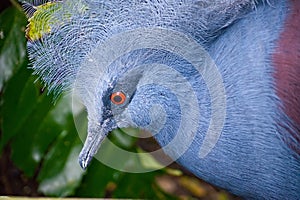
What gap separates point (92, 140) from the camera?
2162 millimetres

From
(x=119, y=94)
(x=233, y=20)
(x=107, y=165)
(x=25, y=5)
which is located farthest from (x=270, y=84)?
(x=107, y=165)

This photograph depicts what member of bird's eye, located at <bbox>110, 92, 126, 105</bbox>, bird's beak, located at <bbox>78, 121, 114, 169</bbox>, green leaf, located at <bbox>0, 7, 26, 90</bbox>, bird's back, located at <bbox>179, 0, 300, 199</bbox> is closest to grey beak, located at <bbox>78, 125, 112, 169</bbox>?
bird's beak, located at <bbox>78, 121, 114, 169</bbox>

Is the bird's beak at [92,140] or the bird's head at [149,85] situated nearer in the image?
the bird's head at [149,85]

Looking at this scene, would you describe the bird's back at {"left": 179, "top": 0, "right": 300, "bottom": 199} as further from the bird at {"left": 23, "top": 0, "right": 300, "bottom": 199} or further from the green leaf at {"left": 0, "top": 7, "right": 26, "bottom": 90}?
the green leaf at {"left": 0, "top": 7, "right": 26, "bottom": 90}

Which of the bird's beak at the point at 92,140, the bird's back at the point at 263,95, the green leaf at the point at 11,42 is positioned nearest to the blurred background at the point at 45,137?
the green leaf at the point at 11,42

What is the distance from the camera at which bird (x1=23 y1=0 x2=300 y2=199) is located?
2014 mm

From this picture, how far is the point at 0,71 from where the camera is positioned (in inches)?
112

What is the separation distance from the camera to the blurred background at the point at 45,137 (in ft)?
9.20

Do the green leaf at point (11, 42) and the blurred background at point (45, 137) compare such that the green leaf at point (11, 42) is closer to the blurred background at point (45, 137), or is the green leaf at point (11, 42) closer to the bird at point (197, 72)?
the blurred background at point (45, 137)

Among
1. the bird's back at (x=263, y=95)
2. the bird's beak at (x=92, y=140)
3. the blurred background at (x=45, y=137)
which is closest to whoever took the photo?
the bird's back at (x=263, y=95)

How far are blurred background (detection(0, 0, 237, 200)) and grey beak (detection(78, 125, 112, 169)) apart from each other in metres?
0.55

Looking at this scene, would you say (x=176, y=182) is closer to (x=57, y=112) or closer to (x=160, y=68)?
(x=57, y=112)

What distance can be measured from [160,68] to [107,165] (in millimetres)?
909

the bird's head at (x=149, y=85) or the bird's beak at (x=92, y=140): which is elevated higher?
the bird's head at (x=149, y=85)
